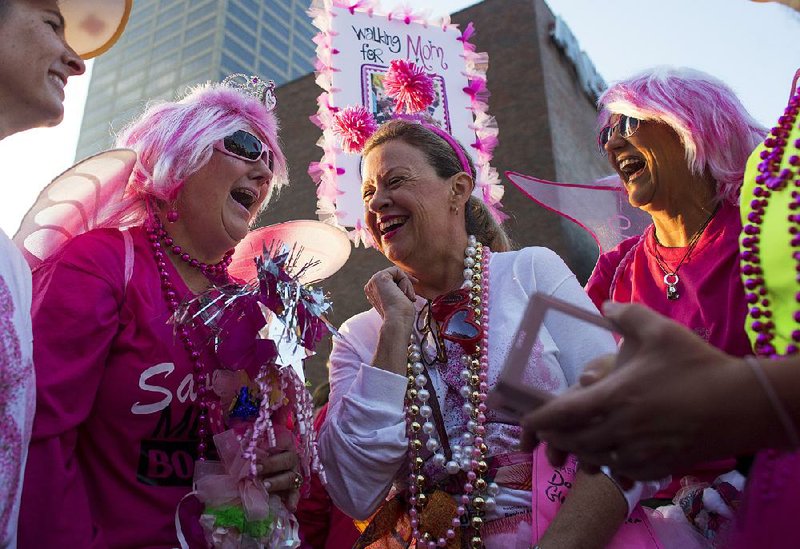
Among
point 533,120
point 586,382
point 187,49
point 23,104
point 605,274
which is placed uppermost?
point 187,49

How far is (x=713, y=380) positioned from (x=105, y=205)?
201 centimetres

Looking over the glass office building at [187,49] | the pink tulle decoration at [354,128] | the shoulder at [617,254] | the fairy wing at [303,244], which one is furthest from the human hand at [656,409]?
the glass office building at [187,49]

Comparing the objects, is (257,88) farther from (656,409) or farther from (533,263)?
(656,409)

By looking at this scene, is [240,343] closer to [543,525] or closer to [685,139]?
[543,525]

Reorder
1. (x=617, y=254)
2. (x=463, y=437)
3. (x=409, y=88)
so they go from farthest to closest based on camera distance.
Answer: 1. (x=409, y=88)
2. (x=617, y=254)
3. (x=463, y=437)

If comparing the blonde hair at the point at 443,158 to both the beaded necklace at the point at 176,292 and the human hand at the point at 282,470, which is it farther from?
the human hand at the point at 282,470

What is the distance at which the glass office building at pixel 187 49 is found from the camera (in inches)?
2270

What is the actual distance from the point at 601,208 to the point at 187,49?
63.5 metres

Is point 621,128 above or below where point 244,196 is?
below

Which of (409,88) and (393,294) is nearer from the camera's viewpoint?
(393,294)

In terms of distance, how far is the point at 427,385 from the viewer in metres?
1.86

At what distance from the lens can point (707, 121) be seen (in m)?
2.08

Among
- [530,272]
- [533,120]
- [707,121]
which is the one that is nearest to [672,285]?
[530,272]

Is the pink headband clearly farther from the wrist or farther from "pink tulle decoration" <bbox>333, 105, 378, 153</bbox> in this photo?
the wrist
